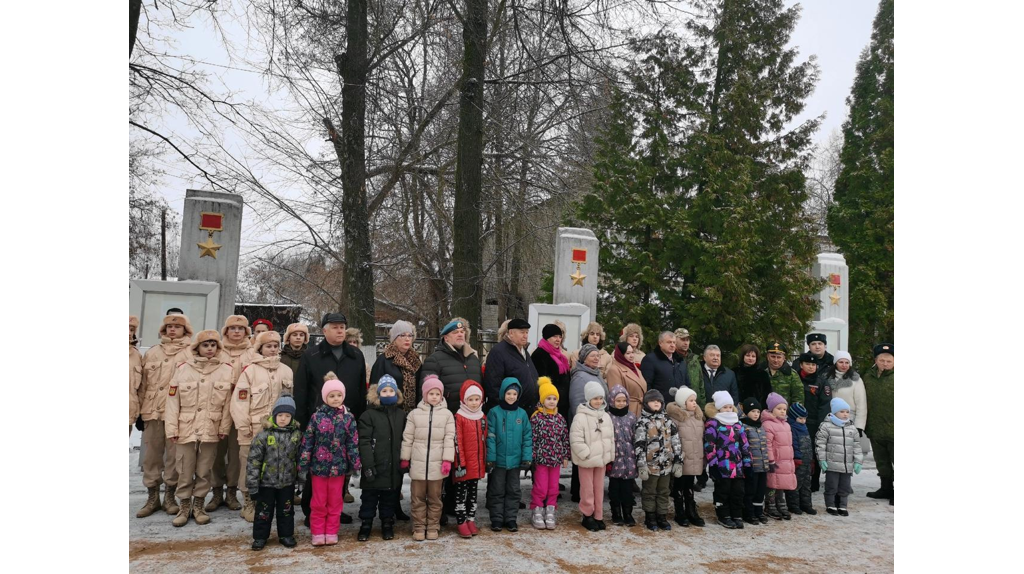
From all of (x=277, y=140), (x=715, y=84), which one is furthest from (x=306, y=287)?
(x=715, y=84)

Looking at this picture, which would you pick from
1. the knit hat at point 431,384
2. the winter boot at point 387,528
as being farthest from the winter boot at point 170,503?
the knit hat at point 431,384

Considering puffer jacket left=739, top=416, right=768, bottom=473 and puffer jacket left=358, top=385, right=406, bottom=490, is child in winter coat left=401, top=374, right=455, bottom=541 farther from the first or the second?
puffer jacket left=739, top=416, right=768, bottom=473

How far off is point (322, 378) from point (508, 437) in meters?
1.65

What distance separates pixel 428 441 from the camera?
5086mm

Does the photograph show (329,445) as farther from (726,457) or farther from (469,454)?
(726,457)

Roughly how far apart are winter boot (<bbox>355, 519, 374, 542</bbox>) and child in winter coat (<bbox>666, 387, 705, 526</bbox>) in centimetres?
280

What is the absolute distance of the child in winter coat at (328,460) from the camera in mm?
4852

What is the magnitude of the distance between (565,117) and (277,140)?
5.27 meters

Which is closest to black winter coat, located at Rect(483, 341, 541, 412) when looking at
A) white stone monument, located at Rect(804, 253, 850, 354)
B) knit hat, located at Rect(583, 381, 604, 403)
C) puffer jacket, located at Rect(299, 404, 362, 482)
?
knit hat, located at Rect(583, 381, 604, 403)

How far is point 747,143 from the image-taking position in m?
12.1

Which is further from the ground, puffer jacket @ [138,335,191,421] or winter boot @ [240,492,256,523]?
puffer jacket @ [138,335,191,421]

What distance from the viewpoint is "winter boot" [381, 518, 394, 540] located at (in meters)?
5.01

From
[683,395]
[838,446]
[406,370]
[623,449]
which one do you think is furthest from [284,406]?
[838,446]

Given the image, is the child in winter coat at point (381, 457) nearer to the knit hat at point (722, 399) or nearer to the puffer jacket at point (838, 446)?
the knit hat at point (722, 399)
